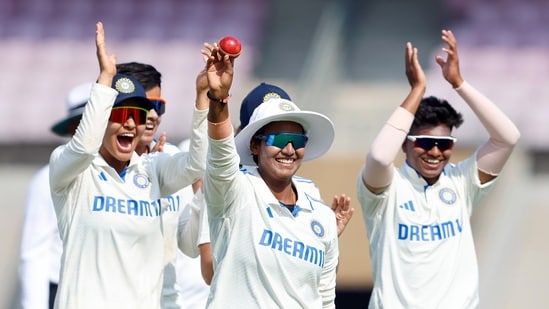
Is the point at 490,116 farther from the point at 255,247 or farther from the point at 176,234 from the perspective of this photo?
the point at 255,247

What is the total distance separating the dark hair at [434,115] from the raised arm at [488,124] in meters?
0.10

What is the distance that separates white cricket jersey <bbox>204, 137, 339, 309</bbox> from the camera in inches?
183

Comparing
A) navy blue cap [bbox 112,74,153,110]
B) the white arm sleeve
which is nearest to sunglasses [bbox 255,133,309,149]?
navy blue cap [bbox 112,74,153,110]

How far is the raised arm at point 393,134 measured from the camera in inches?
218

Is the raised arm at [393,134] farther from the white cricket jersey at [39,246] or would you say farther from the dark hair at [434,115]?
the white cricket jersey at [39,246]

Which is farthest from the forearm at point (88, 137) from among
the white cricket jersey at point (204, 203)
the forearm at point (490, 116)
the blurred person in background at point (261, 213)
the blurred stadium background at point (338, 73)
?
the blurred stadium background at point (338, 73)

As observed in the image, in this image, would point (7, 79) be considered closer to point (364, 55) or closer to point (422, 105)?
point (364, 55)

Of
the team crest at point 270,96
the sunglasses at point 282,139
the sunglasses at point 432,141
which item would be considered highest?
the team crest at point 270,96

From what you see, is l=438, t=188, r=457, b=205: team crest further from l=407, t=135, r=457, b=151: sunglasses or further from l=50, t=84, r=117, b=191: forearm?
l=50, t=84, r=117, b=191: forearm

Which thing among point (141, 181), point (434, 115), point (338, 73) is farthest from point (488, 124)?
point (338, 73)

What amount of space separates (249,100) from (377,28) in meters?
9.25

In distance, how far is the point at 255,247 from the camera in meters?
4.70

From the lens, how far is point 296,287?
473 cm

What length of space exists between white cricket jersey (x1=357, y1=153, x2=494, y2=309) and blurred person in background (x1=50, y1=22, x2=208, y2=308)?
976 mm
